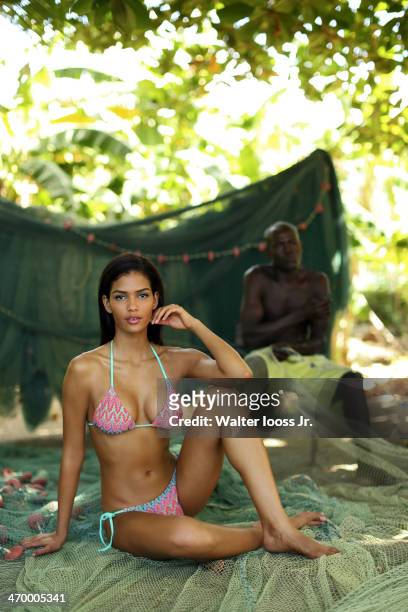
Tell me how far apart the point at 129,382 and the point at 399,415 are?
4.81 feet

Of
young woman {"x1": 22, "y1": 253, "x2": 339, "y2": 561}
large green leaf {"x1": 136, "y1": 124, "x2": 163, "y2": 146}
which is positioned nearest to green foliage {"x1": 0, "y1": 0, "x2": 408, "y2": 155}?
young woman {"x1": 22, "y1": 253, "x2": 339, "y2": 561}

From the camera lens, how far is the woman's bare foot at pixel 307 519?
2490 millimetres

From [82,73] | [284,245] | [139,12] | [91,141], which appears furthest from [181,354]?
[82,73]

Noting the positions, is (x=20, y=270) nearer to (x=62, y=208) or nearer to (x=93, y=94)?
(x=62, y=208)

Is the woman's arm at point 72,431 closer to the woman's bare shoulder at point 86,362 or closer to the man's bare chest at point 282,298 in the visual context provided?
the woman's bare shoulder at point 86,362

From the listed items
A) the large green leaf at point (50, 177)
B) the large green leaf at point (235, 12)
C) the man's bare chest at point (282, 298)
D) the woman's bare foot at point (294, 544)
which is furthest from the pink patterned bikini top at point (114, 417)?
the large green leaf at point (50, 177)

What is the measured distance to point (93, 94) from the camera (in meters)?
6.96

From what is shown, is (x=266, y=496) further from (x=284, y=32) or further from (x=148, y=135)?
(x=148, y=135)

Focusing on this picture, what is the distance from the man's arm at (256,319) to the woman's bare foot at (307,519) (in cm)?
152

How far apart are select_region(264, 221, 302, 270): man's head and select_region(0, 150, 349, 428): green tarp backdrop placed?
1.65 ft

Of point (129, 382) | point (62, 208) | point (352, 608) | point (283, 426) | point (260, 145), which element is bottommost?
point (352, 608)

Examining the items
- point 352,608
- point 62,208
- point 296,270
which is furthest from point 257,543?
point 62,208

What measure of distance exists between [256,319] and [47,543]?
6.41 feet

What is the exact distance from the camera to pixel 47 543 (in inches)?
95.3
